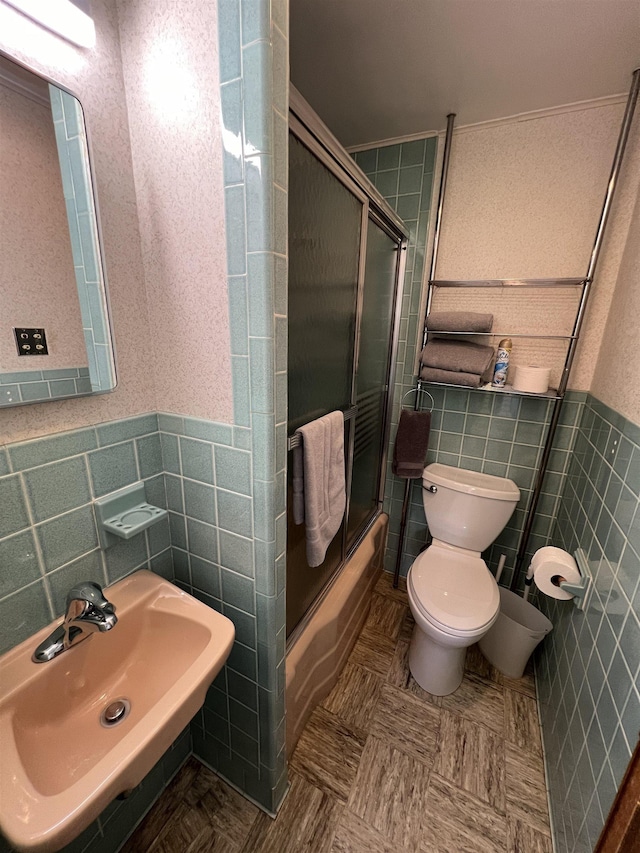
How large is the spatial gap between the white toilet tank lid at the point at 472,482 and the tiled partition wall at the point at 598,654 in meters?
0.27

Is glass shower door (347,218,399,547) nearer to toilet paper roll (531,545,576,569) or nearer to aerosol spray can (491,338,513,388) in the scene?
aerosol spray can (491,338,513,388)

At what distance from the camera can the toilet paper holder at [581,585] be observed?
1.13 metres

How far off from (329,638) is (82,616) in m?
1.00

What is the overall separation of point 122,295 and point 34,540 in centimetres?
59

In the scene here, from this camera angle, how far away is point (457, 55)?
1172 millimetres

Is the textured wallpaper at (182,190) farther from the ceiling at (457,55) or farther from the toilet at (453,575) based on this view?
the toilet at (453,575)

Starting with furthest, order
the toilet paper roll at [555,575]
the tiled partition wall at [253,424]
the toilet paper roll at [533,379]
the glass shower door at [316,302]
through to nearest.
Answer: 1. the toilet paper roll at [533,379]
2. the toilet paper roll at [555,575]
3. the glass shower door at [316,302]
4. the tiled partition wall at [253,424]

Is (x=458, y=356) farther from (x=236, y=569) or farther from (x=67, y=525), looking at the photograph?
(x=67, y=525)

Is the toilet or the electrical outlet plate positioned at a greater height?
the electrical outlet plate

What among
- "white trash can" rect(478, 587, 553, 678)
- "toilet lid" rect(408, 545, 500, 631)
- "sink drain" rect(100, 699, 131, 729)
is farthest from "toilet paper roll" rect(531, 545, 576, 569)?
"sink drain" rect(100, 699, 131, 729)

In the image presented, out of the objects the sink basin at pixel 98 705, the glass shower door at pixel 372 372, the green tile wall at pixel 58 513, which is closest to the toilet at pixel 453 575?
the glass shower door at pixel 372 372

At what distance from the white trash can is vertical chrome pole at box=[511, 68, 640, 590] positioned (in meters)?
0.25

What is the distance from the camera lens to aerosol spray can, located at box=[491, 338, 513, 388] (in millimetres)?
1562

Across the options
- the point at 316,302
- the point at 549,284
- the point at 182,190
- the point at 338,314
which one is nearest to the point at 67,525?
the point at 182,190
